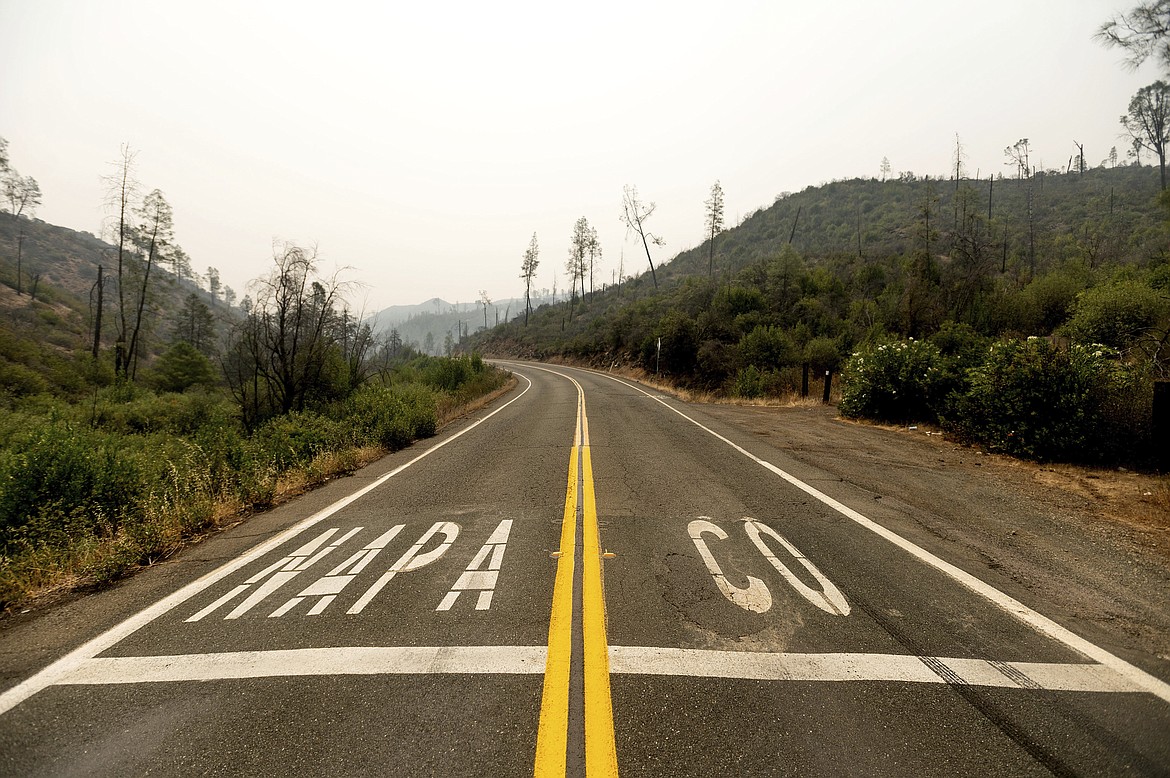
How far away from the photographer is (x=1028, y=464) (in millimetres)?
7371

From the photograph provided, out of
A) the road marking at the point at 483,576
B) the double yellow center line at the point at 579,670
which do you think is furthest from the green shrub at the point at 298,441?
the double yellow center line at the point at 579,670

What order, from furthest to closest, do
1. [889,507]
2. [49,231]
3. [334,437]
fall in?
[49,231], [334,437], [889,507]

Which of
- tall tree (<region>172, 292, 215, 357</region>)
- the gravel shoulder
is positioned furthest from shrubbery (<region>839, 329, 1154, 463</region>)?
tall tree (<region>172, 292, 215, 357</region>)

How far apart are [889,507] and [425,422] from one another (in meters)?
9.90

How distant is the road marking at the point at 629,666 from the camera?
256 cm

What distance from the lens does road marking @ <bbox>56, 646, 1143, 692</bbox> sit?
256cm

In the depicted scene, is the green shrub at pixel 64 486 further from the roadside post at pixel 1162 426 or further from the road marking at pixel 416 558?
the roadside post at pixel 1162 426

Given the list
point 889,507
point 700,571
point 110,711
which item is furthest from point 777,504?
point 110,711

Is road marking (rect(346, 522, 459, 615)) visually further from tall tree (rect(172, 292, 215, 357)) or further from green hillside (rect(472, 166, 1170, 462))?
tall tree (rect(172, 292, 215, 357))

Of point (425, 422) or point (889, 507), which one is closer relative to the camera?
point (889, 507)

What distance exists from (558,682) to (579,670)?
16 centimetres

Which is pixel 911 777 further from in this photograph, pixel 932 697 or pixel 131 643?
pixel 131 643

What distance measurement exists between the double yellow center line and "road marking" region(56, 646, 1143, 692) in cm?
11

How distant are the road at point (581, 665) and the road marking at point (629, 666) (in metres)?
0.01
